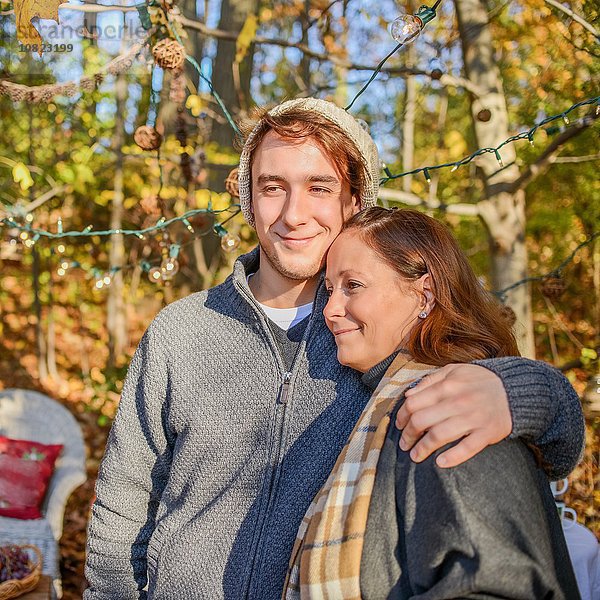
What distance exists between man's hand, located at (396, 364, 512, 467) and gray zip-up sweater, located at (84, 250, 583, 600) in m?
0.25

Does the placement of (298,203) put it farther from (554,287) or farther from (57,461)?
(57,461)

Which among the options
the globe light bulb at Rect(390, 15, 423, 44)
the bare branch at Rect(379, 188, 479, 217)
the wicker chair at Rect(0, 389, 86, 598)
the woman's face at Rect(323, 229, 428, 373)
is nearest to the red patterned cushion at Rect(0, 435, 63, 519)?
the wicker chair at Rect(0, 389, 86, 598)

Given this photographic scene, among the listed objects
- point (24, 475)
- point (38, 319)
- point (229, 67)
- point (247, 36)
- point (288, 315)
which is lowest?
point (24, 475)

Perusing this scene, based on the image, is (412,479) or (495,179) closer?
(412,479)

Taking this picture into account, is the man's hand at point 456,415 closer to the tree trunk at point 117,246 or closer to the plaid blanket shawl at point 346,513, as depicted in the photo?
the plaid blanket shawl at point 346,513

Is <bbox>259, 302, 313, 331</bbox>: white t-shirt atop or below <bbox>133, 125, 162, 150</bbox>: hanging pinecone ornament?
below

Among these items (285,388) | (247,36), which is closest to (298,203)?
(285,388)

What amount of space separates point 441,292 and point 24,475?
3.19 m

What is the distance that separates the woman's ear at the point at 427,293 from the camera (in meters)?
1.65

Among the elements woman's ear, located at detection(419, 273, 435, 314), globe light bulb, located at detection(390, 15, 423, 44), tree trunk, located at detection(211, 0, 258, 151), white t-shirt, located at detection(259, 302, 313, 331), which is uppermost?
tree trunk, located at detection(211, 0, 258, 151)

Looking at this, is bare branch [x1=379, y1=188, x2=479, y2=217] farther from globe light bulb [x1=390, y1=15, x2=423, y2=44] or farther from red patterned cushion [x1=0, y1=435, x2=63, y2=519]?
red patterned cushion [x1=0, y1=435, x2=63, y2=519]

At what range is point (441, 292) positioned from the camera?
1.63 meters

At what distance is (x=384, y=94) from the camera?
7.70 meters

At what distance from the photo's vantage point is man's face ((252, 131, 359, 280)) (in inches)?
74.9
